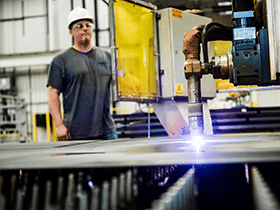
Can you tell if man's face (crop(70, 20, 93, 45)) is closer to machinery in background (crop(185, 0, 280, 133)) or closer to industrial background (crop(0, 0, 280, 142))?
machinery in background (crop(185, 0, 280, 133))

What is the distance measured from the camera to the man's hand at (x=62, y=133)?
62.9 inches

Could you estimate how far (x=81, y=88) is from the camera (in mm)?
1673

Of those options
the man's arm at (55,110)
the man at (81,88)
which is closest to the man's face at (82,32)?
the man at (81,88)

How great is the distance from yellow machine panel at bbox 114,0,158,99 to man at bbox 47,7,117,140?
13.0 inches

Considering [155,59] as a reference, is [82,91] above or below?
below

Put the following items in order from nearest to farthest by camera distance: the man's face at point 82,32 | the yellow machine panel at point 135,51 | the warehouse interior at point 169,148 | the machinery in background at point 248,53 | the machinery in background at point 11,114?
the warehouse interior at point 169,148 < the machinery in background at point 248,53 < the yellow machine panel at point 135,51 < the man's face at point 82,32 < the machinery in background at point 11,114

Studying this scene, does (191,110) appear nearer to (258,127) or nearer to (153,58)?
(153,58)

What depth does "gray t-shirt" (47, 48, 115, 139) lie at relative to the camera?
165cm

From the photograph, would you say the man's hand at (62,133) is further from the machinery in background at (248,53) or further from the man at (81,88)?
the machinery in background at (248,53)

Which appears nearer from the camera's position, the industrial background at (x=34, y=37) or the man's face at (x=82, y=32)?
the man's face at (x=82, y=32)

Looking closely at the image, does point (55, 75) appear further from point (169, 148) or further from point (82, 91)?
point (169, 148)

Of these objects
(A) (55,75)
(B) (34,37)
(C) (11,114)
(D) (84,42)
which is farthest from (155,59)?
(B) (34,37)

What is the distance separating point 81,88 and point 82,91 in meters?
0.02

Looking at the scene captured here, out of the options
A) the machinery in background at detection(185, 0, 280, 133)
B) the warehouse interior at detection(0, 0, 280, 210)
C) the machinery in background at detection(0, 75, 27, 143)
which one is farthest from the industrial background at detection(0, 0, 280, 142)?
the machinery in background at detection(185, 0, 280, 133)
